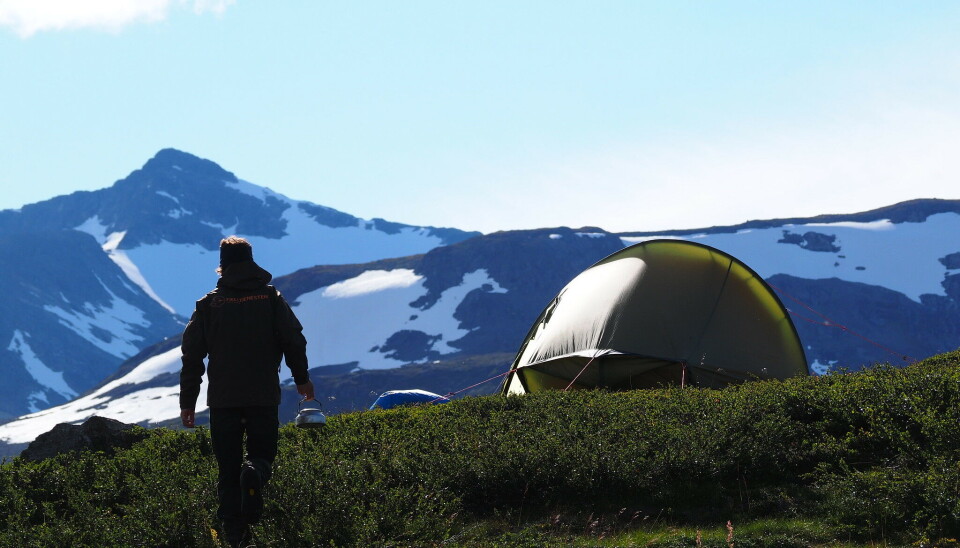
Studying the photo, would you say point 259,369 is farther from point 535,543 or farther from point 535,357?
point 535,357

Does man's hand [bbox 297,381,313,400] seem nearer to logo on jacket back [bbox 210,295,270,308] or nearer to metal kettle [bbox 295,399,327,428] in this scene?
logo on jacket back [bbox 210,295,270,308]

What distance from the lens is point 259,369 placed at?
924 cm

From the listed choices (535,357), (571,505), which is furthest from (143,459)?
(535,357)

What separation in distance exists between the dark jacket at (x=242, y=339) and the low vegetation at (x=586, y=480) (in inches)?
48.6

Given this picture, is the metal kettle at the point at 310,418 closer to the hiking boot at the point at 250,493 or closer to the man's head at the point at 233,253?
the hiking boot at the point at 250,493

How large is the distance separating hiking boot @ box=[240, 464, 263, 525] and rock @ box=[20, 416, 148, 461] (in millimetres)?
6211

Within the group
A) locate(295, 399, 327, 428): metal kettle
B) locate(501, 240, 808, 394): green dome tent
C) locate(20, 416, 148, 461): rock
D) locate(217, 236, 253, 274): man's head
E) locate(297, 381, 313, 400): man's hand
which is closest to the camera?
locate(297, 381, 313, 400): man's hand

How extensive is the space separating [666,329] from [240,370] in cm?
1280

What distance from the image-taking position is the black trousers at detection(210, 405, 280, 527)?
9.02 meters

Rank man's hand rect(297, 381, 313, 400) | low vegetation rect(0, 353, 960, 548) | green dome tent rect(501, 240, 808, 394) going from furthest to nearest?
green dome tent rect(501, 240, 808, 394)
man's hand rect(297, 381, 313, 400)
low vegetation rect(0, 353, 960, 548)

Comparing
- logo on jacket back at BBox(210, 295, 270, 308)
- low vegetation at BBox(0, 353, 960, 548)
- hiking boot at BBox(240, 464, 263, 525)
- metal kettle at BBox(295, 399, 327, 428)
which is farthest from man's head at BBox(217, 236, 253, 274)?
low vegetation at BBox(0, 353, 960, 548)

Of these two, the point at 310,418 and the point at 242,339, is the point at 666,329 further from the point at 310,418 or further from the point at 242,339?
the point at 242,339

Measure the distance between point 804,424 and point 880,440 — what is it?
3.82 feet

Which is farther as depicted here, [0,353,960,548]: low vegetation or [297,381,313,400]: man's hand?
[297,381,313,400]: man's hand
